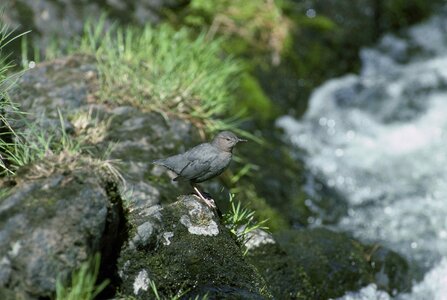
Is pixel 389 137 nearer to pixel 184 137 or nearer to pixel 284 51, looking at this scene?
pixel 284 51

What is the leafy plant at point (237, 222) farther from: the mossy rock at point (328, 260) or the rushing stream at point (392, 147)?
the rushing stream at point (392, 147)

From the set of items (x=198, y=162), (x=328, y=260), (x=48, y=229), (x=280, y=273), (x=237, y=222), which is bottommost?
(x=328, y=260)

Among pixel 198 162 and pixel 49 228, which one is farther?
pixel 198 162

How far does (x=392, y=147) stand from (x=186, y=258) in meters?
4.74

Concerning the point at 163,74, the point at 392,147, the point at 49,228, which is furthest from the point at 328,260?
the point at 392,147

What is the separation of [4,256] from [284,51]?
5.54m

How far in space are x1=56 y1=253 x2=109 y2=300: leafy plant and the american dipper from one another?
1.17 m

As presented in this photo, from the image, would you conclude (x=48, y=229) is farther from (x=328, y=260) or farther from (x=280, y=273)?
(x=328, y=260)

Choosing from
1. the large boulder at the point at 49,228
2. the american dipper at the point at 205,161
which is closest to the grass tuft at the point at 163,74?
the american dipper at the point at 205,161

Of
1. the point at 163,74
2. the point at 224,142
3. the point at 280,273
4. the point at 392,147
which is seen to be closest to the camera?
the point at 224,142

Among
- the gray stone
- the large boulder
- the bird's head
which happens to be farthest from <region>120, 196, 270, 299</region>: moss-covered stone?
the bird's head

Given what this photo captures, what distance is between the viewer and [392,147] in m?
7.52

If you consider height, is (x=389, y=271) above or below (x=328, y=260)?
below

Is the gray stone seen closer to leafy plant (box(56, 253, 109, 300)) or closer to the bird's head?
leafy plant (box(56, 253, 109, 300))
